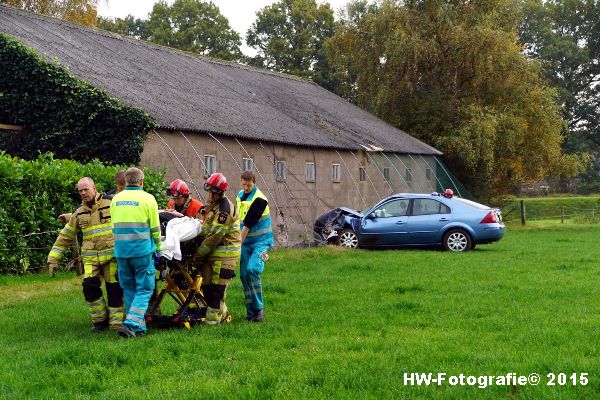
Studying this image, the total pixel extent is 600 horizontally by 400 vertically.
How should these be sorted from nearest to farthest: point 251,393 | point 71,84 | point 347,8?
1. point 251,393
2. point 71,84
3. point 347,8

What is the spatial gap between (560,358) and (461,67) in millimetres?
33822

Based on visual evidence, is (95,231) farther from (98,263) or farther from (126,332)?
(126,332)

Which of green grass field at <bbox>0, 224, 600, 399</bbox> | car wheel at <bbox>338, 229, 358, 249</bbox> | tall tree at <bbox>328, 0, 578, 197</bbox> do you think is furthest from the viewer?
tall tree at <bbox>328, 0, 578, 197</bbox>

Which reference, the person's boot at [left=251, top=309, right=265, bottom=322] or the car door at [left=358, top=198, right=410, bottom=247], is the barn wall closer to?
the car door at [left=358, top=198, right=410, bottom=247]

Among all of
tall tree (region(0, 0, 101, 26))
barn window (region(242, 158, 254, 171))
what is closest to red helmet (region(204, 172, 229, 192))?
barn window (region(242, 158, 254, 171))

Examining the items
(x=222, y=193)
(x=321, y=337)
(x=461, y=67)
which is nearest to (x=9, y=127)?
(x=222, y=193)

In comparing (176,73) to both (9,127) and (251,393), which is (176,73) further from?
(251,393)

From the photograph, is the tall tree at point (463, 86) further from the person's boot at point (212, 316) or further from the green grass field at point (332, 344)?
the person's boot at point (212, 316)

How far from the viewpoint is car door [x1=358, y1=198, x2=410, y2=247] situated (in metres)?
20.0

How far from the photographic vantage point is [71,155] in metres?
20.5

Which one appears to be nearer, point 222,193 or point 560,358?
point 560,358

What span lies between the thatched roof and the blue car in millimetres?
5470

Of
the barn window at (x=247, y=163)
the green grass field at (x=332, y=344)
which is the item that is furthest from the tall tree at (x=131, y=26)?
the green grass field at (x=332, y=344)

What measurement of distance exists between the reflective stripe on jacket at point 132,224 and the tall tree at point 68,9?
33.1 metres
